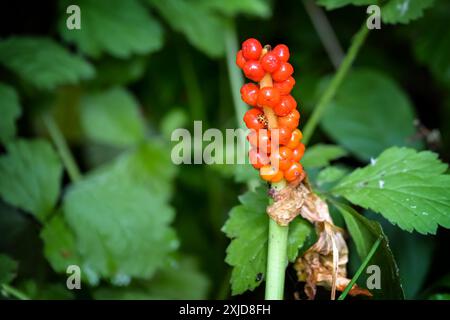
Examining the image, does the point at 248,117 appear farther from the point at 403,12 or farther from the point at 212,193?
the point at 212,193

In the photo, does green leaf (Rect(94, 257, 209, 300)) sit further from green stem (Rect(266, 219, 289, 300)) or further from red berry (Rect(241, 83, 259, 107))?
red berry (Rect(241, 83, 259, 107))

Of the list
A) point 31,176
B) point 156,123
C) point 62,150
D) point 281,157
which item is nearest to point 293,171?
point 281,157

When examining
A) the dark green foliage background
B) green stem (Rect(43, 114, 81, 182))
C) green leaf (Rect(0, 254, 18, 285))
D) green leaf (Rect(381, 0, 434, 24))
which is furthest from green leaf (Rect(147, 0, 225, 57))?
green leaf (Rect(0, 254, 18, 285))

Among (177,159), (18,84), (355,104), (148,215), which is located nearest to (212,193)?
(177,159)

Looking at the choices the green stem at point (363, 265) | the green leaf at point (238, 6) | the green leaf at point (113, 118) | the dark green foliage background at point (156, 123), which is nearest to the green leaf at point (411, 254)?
the dark green foliage background at point (156, 123)

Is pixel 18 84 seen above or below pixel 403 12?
above
